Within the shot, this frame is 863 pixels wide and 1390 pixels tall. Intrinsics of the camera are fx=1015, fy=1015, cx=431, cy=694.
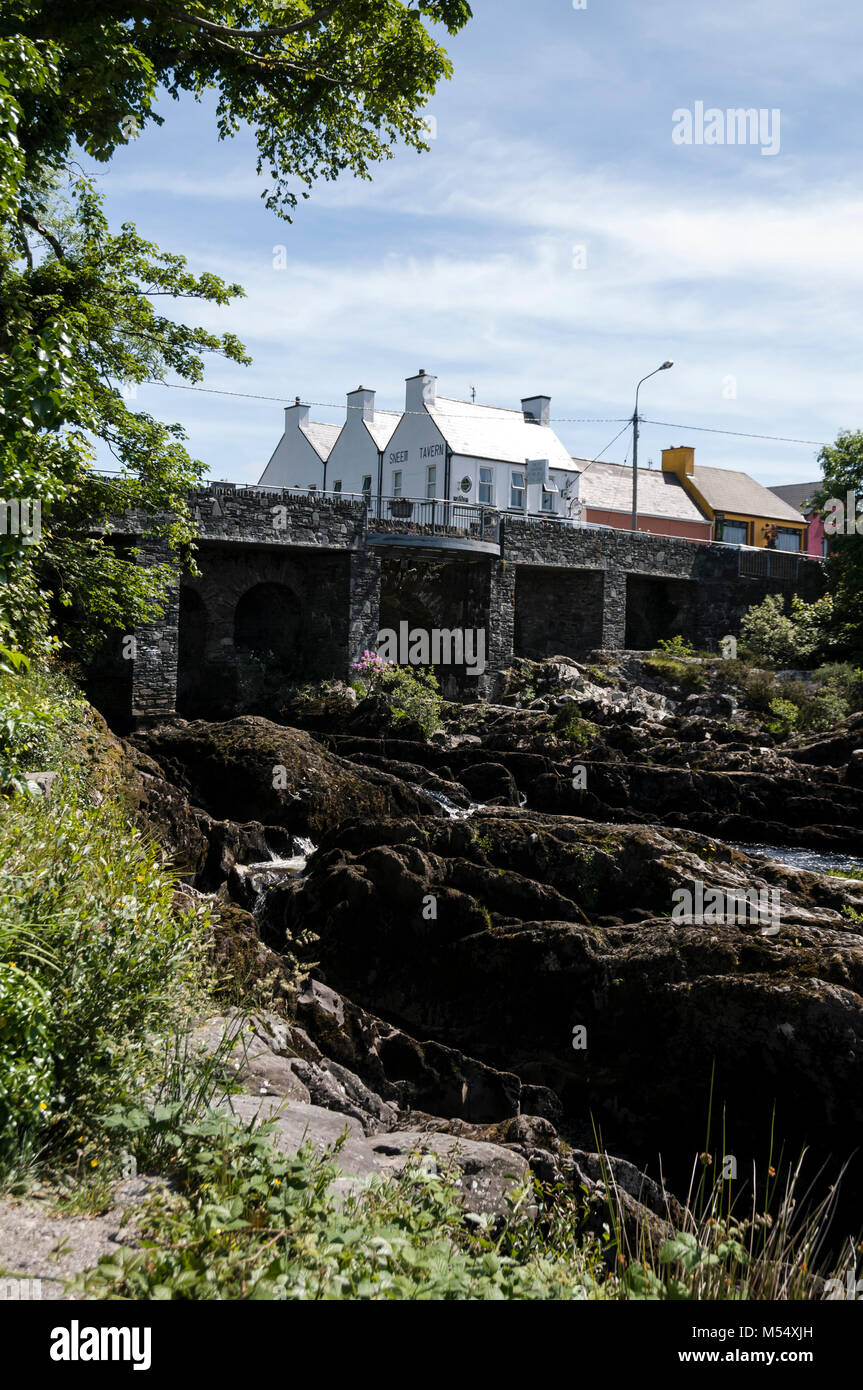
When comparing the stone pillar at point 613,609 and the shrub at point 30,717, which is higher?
the stone pillar at point 613,609

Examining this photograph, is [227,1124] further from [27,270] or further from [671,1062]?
[27,270]

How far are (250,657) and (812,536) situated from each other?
136ft

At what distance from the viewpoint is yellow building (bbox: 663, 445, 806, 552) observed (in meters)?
51.9

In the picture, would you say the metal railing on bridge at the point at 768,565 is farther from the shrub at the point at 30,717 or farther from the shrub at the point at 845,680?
the shrub at the point at 30,717

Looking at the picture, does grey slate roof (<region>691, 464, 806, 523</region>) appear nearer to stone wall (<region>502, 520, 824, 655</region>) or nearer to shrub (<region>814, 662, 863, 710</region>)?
stone wall (<region>502, 520, 824, 655</region>)

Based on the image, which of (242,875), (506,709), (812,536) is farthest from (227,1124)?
(812,536)

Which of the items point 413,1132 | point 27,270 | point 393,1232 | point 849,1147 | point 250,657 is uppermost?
point 27,270

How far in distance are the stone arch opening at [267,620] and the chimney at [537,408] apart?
21631mm

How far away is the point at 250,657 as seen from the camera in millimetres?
26312

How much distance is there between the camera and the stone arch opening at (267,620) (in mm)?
27891

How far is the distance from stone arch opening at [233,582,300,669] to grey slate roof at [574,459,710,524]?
2048 cm

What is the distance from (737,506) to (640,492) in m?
7.17

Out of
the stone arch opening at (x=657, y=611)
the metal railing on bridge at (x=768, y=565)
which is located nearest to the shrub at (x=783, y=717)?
the stone arch opening at (x=657, y=611)

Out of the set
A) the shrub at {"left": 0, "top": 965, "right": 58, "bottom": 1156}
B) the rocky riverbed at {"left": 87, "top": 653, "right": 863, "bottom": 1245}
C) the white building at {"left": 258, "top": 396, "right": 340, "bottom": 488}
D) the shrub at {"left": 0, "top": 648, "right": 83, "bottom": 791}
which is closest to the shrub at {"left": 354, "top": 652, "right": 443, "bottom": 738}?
the rocky riverbed at {"left": 87, "top": 653, "right": 863, "bottom": 1245}
